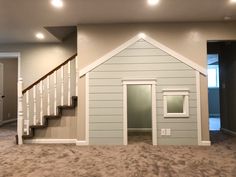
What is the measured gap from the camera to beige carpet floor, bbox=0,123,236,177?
2.91m

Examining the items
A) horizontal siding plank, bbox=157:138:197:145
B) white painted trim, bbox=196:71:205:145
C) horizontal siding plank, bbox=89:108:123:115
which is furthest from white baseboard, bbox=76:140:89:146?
white painted trim, bbox=196:71:205:145

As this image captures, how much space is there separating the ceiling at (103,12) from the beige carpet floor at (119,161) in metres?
2.43

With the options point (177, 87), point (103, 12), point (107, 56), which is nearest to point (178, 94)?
point (177, 87)

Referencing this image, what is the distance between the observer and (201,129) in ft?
14.4

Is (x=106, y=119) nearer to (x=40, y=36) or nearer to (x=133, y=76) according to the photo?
(x=133, y=76)

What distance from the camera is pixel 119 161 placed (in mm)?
3377

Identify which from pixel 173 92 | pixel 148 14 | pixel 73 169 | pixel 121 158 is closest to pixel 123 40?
pixel 148 14

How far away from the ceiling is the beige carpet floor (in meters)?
2.43

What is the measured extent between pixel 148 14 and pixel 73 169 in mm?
2891

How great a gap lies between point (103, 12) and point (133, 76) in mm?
1340

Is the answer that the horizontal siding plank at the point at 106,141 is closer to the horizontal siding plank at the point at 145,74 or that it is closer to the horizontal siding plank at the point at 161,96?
the horizontal siding plank at the point at 161,96

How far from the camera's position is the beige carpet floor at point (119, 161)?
291cm

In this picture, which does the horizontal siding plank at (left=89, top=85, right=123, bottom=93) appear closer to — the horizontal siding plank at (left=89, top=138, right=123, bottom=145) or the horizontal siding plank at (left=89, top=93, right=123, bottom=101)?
the horizontal siding plank at (left=89, top=93, right=123, bottom=101)

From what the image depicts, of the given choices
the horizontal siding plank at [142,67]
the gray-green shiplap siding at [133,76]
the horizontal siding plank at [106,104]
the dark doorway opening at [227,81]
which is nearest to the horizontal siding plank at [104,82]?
the gray-green shiplap siding at [133,76]
